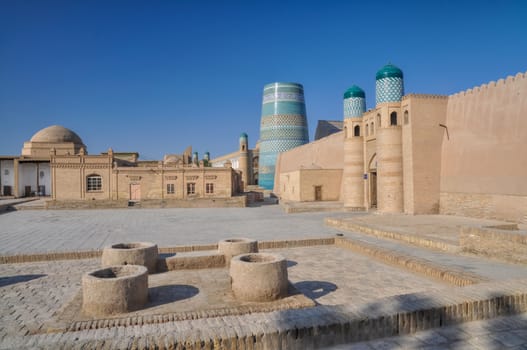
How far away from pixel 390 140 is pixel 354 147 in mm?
3969

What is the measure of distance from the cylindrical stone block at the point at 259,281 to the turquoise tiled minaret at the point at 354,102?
1621 centimetres

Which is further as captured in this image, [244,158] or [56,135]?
[244,158]

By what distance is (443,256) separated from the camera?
26.9 ft

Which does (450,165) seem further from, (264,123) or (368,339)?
(264,123)

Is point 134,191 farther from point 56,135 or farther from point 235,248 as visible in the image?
point 235,248

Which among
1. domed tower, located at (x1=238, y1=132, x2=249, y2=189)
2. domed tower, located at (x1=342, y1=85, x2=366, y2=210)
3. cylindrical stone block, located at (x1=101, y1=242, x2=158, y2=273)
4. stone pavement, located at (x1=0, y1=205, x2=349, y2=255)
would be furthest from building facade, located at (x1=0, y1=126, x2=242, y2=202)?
domed tower, located at (x1=238, y1=132, x2=249, y2=189)

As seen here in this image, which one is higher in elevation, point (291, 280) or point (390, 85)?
point (390, 85)

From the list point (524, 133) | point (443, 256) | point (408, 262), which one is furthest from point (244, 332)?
point (524, 133)

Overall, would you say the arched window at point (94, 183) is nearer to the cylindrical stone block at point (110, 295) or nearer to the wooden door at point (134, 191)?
the wooden door at point (134, 191)

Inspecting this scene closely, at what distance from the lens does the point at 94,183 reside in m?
26.6

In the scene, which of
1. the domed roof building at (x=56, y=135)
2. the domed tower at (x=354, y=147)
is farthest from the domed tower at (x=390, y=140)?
the domed roof building at (x=56, y=135)

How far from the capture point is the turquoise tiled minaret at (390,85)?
56.0 feet

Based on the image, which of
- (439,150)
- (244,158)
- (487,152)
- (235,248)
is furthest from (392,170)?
(244,158)

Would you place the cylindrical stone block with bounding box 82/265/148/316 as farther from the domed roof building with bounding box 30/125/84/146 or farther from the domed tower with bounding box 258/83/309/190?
the domed roof building with bounding box 30/125/84/146
